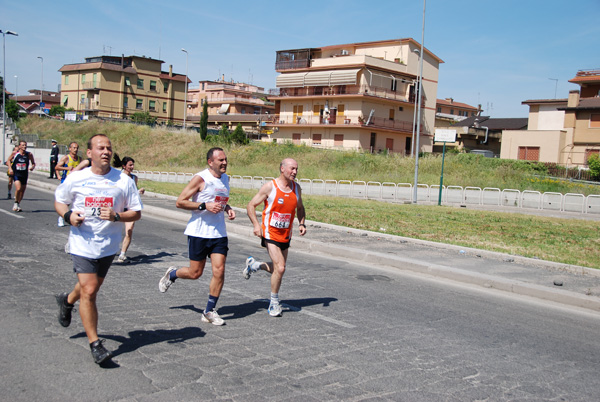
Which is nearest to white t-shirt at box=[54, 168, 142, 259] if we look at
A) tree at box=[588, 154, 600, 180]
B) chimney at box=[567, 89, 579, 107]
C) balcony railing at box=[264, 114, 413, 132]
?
tree at box=[588, 154, 600, 180]

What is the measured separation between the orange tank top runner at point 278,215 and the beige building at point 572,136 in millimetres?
46819

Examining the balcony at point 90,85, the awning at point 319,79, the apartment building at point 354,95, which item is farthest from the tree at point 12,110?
the awning at point 319,79

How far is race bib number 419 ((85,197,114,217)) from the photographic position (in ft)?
15.0

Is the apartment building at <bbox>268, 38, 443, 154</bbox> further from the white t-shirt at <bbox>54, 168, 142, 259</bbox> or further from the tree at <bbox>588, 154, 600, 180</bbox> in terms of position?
the white t-shirt at <bbox>54, 168, 142, 259</bbox>

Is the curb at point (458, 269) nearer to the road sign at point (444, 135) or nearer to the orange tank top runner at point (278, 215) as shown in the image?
the orange tank top runner at point (278, 215)

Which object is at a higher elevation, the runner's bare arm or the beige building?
the beige building

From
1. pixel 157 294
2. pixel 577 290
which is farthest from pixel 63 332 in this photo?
pixel 577 290

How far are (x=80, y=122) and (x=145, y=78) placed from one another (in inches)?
701

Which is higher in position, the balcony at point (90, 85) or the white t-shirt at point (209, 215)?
the balcony at point (90, 85)

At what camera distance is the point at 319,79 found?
188 ft

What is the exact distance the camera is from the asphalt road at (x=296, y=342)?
429cm

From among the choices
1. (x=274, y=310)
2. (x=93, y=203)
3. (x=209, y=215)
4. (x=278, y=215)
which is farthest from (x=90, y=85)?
(x=93, y=203)

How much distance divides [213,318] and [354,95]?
5037cm

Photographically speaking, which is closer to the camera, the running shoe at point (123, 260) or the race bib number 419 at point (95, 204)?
the race bib number 419 at point (95, 204)
